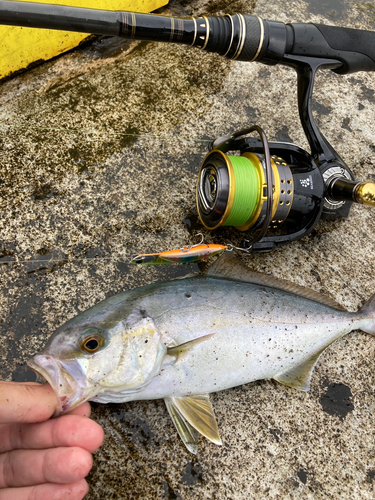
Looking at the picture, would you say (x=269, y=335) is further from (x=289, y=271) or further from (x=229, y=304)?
(x=289, y=271)

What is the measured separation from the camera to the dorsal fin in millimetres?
2109

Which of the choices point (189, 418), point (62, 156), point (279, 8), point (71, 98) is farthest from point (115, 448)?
point (279, 8)

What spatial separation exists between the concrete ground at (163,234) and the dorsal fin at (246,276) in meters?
0.25

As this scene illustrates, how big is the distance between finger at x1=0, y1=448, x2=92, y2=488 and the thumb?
6.8 inches

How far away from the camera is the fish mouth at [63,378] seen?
5.05 feet

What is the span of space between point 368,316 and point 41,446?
195 cm

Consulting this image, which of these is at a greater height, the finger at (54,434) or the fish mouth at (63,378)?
the fish mouth at (63,378)

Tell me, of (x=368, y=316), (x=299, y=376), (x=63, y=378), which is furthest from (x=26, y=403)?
(x=368, y=316)

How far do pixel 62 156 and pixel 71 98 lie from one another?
0.58m

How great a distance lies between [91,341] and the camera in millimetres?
1640

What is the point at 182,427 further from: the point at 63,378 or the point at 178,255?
the point at 178,255

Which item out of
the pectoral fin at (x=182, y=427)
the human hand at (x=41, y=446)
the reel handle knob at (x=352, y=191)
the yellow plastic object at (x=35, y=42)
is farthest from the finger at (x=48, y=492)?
the yellow plastic object at (x=35, y=42)

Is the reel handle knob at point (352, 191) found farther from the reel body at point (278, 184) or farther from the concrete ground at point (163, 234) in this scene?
the concrete ground at point (163, 234)

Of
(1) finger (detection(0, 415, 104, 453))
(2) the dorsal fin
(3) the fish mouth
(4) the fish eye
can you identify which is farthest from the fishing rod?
(1) finger (detection(0, 415, 104, 453))
